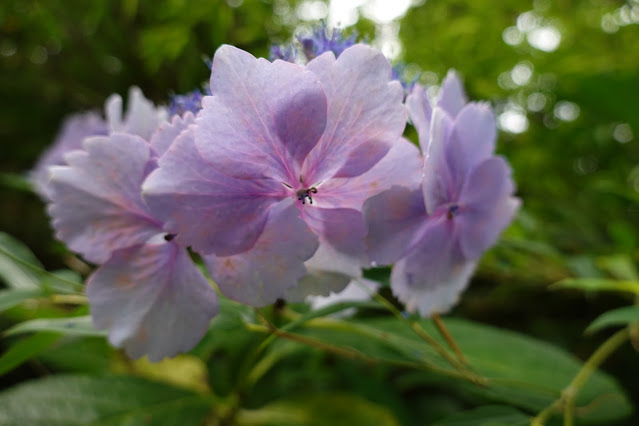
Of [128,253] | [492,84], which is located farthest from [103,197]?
[492,84]

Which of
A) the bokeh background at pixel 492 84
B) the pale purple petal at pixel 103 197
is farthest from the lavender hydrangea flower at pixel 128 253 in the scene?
the bokeh background at pixel 492 84

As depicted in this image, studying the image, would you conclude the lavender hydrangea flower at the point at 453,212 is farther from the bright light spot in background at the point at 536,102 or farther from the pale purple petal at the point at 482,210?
the bright light spot in background at the point at 536,102

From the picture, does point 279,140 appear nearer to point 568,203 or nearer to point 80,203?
point 80,203

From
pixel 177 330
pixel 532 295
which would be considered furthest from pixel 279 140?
pixel 532 295

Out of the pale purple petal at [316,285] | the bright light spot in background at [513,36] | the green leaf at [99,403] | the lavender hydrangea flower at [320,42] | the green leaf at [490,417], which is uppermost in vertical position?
the bright light spot in background at [513,36]

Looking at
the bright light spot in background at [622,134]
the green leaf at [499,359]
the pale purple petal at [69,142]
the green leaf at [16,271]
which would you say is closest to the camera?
the green leaf at [499,359]

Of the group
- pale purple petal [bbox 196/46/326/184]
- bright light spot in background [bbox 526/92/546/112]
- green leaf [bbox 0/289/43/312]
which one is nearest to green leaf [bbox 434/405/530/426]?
pale purple petal [bbox 196/46/326/184]

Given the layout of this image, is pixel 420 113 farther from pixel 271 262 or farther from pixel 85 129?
pixel 85 129
